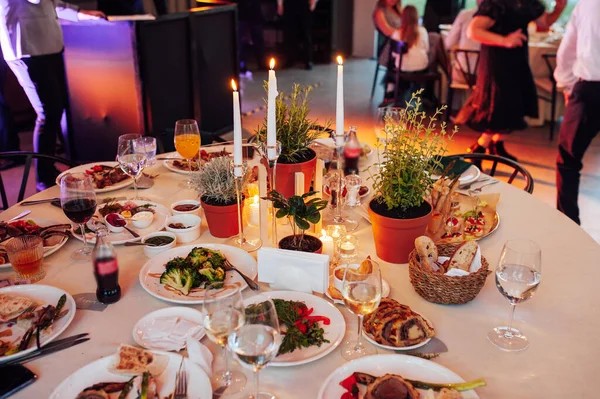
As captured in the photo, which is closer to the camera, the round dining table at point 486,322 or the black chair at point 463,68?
the round dining table at point 486,322

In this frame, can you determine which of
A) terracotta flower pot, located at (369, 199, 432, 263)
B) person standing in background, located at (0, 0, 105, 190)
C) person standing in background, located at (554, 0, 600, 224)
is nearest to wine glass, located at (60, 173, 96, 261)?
terracotta flower pot, located at (369, 199, 432, 263)

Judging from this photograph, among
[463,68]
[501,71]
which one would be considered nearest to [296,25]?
[463,68]

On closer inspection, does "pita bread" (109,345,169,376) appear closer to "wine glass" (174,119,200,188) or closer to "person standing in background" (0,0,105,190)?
"wine glass" (174,119,200,188)

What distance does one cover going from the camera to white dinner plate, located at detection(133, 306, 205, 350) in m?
1.32

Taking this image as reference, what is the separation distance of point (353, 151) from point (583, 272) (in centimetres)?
74

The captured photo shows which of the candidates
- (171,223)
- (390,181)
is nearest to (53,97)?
(171,223)

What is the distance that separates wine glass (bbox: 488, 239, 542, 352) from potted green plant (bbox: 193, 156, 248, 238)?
0.78 metres

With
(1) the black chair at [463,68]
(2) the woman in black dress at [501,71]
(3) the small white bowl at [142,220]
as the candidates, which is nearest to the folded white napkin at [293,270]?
(3) the small white bowl at [142,220]

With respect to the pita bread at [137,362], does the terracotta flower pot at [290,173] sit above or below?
above

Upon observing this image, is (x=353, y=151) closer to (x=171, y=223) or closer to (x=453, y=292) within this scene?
(x=453, y=292)

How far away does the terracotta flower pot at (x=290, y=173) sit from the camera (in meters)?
1.88

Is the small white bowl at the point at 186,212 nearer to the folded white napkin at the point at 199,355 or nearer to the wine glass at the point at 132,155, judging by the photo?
the wine glass at the point at 132,155

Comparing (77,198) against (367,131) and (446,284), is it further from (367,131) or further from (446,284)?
(367,131)

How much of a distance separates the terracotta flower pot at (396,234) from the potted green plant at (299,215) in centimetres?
17
